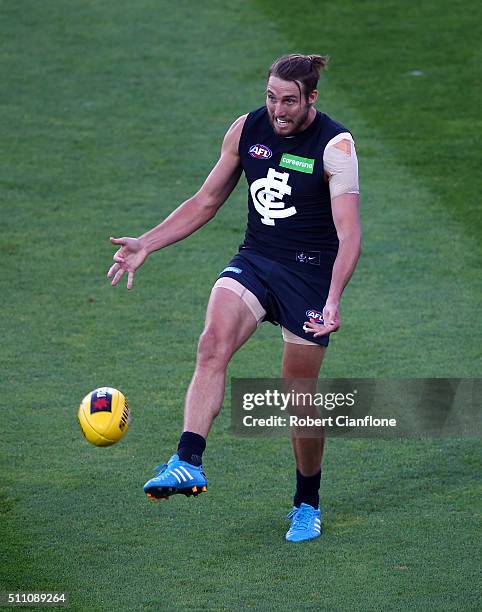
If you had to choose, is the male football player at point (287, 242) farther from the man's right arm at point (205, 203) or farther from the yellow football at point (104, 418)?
the yellow football at point (104, 418)

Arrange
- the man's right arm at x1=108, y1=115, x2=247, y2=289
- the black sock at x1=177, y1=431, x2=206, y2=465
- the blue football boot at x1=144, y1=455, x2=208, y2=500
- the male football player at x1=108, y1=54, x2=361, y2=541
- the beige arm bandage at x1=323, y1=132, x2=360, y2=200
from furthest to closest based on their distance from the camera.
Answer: the man's right arm at x1=108, y1=115, x2=247, y2=289
the beige arm bandage at x1=323, y1=132, x2=360, y2=200
the male football player at x1=108, y1=54, x2=361, y2=541
the black sock at x1=177, y1=431, x2=206, y2=465
the blue football boot at x1=144, y1=455, x2=208, y2=500

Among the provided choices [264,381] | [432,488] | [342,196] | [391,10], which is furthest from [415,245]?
[391,10]

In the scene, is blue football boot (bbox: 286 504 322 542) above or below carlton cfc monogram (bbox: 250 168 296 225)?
below

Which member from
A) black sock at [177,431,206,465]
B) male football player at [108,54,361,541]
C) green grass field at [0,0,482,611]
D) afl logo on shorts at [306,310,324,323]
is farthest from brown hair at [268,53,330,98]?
green grass field at [0,0,482,611]

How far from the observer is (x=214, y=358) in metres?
6.53

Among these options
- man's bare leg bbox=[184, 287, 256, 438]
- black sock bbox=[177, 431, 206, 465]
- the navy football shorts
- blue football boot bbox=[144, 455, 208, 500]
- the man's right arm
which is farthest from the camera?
the man's right arm

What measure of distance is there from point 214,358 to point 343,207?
1.03 meters

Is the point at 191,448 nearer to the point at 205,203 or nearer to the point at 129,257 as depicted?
the point at 129,257

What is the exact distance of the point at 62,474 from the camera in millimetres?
7887

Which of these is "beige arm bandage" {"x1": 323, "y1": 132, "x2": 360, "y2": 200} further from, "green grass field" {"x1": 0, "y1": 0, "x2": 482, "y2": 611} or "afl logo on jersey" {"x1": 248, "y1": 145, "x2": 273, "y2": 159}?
"green grass field" {"x1": 0, "y1": 0, "x2": 482, "y2": 611}

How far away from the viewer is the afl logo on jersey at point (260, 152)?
6.98 metres

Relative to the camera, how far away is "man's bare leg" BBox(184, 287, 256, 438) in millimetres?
6473

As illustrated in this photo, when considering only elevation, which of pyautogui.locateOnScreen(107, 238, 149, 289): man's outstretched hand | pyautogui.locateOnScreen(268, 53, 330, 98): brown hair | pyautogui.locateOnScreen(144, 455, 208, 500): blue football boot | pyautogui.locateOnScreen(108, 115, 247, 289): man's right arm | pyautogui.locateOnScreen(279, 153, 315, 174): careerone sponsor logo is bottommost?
pyautogui.locateOnScreen(144, 455, 208, 500): blue football boot

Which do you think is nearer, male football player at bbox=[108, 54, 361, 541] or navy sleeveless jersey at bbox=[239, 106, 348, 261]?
male football player at bbox=[108, 54, 361, 541]
